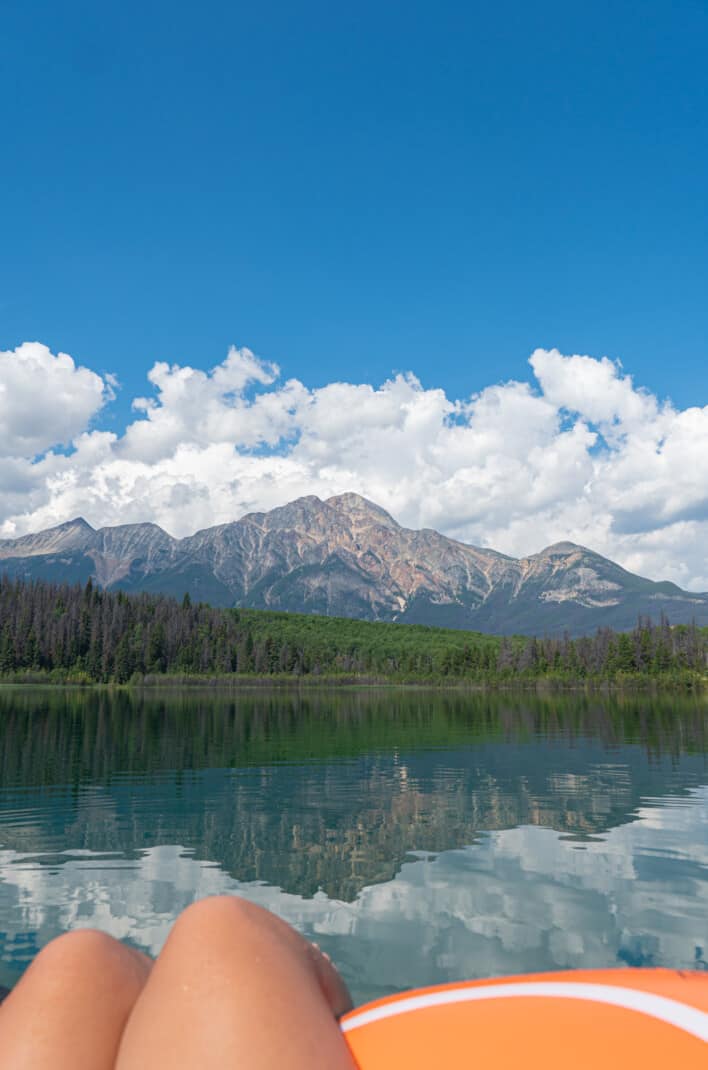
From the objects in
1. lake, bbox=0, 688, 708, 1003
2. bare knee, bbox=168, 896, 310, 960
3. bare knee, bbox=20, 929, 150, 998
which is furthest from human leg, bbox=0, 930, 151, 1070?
lake, bbox=0, 688, 708, 1003

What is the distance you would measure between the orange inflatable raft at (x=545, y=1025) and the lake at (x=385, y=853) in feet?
21.1

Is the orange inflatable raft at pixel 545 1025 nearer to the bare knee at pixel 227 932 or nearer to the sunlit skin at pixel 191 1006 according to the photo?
the sunlit skin at pixel 191 1006

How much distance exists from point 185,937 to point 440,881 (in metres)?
11.4

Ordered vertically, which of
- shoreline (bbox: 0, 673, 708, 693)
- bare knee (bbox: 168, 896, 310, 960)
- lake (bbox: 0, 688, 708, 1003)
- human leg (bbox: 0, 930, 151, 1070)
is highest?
bare knee (bbox: 168, 896, 310, 960)

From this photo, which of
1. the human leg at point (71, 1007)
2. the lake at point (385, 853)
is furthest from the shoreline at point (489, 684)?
the human leg at point (71, 1007)

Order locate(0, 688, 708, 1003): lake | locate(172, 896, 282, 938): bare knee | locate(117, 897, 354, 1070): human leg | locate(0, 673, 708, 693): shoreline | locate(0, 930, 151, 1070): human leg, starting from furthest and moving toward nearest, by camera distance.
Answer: locate(0, 673, 708, 693): shoreline → locate(0, 688, 708, 1003): lake → locate(172, 896, 282, 938): bare knee → locate(0, 930, 151, 1070): human leg → locate(117, 897, 354, 1070): human leg

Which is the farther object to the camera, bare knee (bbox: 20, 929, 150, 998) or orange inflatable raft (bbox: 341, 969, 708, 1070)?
bare knee (bbox: 20, 929, 150, 998)

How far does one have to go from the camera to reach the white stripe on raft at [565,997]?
246 cm

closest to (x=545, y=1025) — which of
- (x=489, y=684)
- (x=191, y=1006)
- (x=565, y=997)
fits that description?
(x=565, y=997)

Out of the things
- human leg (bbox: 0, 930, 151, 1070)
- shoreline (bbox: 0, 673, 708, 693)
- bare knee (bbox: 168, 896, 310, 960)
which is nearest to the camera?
human leg (bbox: 0, 930, 151, 1070)

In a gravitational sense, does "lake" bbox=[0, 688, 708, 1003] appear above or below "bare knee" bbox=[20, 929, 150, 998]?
below

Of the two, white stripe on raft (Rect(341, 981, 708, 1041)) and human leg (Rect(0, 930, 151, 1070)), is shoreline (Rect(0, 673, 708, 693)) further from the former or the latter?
human leg (Rect(0, 930, 151, 1070))

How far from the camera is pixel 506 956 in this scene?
945cm

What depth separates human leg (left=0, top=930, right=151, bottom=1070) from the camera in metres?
2.45
